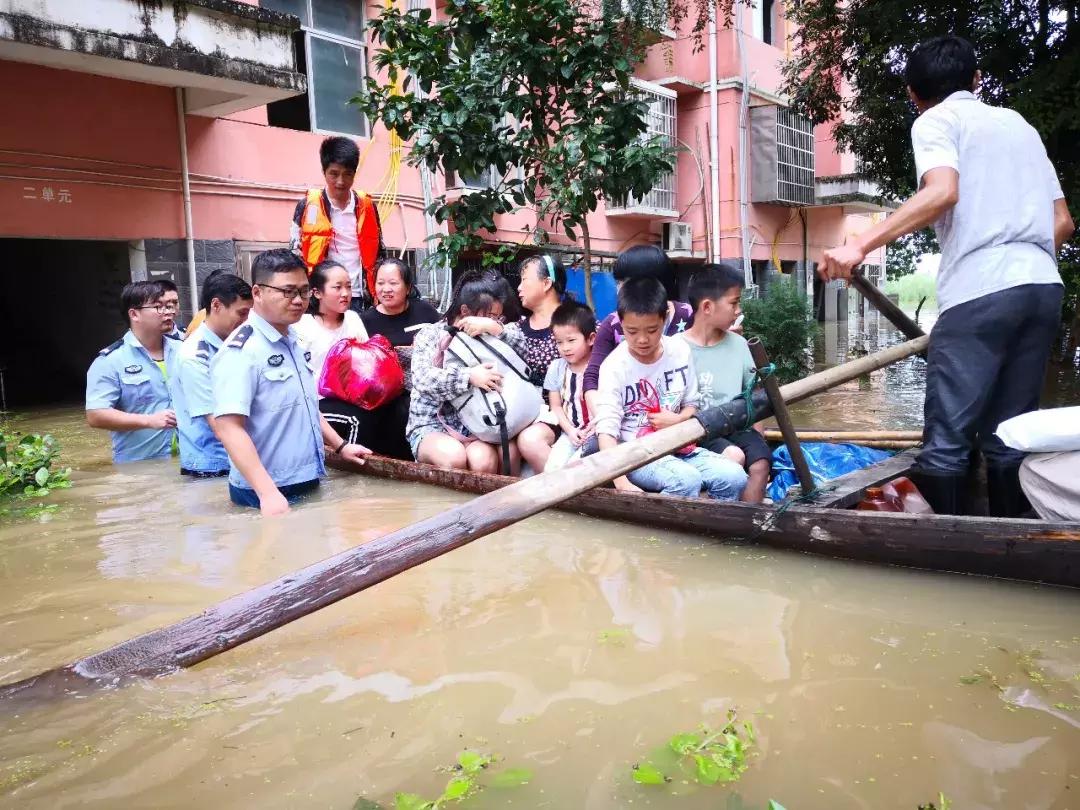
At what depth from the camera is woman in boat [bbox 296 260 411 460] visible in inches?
Answer: 194

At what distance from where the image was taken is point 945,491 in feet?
10.5

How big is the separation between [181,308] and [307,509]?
5.69m

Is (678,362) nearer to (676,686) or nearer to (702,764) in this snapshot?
(676,686)

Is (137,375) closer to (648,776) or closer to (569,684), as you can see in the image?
(569,684)

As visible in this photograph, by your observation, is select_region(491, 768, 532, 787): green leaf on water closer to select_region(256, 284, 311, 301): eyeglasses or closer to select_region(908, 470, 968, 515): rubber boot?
select_region(908, 470, 968, 515): rubber boot

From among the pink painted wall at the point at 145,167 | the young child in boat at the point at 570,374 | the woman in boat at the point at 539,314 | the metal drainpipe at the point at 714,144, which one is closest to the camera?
the young child in boat at the point at 570,374

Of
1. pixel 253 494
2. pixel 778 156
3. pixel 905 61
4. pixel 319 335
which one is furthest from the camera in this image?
pixel 778 156

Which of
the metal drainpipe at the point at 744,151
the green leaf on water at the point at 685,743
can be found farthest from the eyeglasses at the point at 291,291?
the metal drainpipe at the point at 744,151

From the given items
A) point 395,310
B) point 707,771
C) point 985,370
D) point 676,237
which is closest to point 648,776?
point 707,771

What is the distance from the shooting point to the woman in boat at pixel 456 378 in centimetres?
439

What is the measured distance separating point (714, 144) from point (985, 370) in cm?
1464

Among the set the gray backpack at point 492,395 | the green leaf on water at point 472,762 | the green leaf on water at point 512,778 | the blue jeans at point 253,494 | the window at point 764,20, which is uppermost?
the window at point 764,20

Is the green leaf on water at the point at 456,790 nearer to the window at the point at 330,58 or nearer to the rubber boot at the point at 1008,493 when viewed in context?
the rubber boot at the point at 1008,493

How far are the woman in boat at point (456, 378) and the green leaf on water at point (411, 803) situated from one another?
269cm
